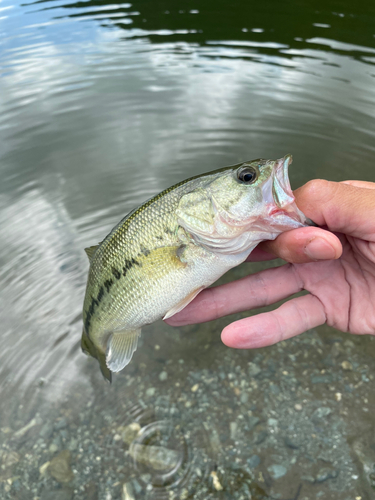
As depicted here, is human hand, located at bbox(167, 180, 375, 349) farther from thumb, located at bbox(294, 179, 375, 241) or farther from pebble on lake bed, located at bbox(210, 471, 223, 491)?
pebble on lake bed, located at bbox(210, 471, 223, 491)

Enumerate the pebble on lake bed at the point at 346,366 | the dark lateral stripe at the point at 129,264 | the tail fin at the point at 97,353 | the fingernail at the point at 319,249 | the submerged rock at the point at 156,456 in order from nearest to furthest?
the fingernail at the point at 319,249, the dark lateral stripe at the point at 129,264, the tail fin at the point at 97,353, the submerged rock at the point at 156,456, the pebble on lake bed at the point at 346,366

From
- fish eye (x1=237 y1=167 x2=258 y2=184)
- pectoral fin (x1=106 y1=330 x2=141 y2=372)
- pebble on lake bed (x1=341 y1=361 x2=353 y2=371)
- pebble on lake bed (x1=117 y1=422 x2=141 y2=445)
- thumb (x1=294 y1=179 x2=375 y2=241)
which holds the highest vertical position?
fish eye (x1=237 y1=167 x2=258 y2=184)

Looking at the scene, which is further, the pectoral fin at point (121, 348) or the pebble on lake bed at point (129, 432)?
the pebble on lake bed at point (129, 432)

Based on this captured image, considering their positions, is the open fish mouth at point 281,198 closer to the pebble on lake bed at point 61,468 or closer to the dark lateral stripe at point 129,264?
the dark lateral stripe at point 129,264

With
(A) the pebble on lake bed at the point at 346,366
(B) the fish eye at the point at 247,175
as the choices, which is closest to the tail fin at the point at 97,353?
(B) the fish eye at the point at 247,175

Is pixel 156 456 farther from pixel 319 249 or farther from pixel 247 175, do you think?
pixel 247 175

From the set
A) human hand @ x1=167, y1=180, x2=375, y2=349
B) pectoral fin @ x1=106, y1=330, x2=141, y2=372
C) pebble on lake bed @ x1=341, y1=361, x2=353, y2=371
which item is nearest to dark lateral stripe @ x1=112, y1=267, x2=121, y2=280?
pectoral fin @ x1=106, y1=330, x2=141, y2=372

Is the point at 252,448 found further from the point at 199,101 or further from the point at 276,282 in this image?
the point at 199,101
